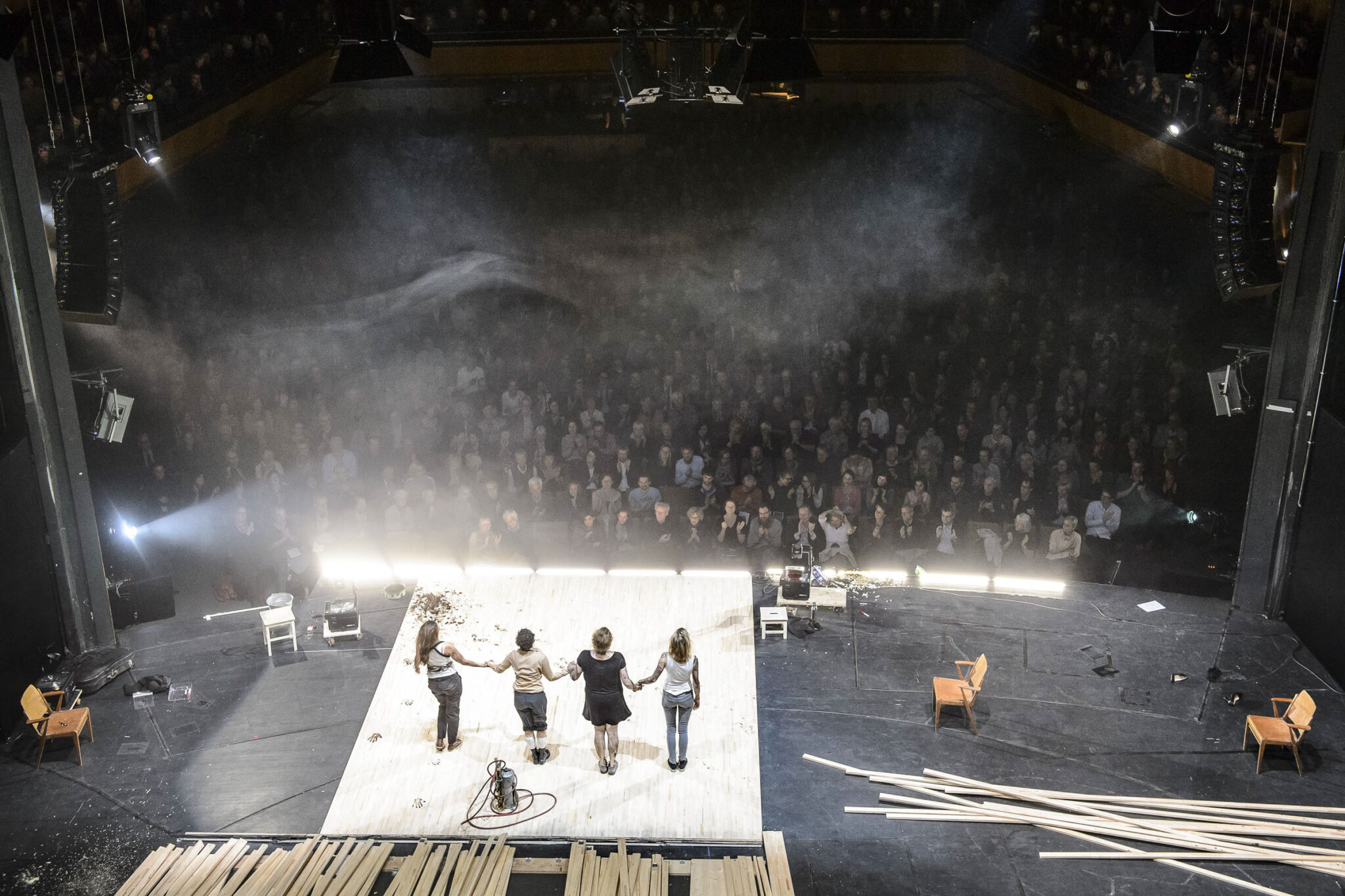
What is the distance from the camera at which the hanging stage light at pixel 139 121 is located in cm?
888

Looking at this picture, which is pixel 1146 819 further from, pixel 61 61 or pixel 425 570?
pixel 61 61

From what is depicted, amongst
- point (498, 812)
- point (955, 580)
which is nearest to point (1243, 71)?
point (955, 580)

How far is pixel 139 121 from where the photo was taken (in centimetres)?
898

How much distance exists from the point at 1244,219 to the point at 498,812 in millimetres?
7309

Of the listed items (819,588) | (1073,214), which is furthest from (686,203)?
(819,588)

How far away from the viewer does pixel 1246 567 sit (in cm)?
988

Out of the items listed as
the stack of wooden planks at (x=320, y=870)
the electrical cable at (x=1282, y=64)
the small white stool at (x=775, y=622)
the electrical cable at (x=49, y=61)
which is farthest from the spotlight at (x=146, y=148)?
the electrical cable at (x=1282, y=64)

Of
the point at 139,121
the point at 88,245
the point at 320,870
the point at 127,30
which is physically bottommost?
the point at 320,870

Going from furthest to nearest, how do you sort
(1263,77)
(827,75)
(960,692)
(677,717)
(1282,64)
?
1. (827,75)
2. (1263,77)
3. (1282,64)
4. (960,692)
5. (677,717)

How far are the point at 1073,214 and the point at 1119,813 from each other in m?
7.59

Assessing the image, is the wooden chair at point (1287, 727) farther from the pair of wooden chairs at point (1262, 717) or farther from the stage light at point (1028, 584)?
the stage light at point (1028, 584)

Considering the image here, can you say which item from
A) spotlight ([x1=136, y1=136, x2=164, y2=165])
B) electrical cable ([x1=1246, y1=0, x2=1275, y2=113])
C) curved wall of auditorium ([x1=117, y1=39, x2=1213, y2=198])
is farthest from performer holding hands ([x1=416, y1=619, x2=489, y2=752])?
electrical cable ([x1=1246, y1=0, x2=1275, y2=113])

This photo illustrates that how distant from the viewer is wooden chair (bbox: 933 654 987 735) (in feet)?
26.5

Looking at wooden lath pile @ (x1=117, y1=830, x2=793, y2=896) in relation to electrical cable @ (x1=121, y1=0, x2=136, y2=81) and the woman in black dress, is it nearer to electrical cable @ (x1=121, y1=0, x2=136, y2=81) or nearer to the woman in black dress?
the woman in black dress
